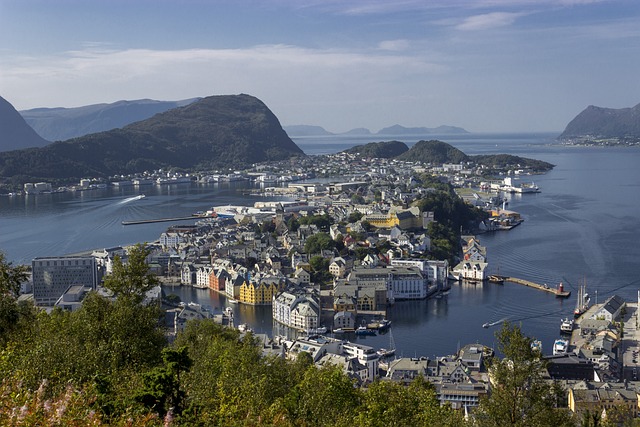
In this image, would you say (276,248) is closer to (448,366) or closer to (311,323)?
(311,323)

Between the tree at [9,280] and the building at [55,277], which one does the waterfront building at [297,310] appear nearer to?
the building at [55,277]

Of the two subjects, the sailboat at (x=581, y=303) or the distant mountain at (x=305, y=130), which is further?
the distant mountain at (x=305, y=130)

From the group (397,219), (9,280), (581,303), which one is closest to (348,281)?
(581,303)

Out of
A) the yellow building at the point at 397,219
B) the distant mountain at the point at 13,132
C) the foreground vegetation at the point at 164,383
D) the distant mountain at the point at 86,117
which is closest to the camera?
the foreground vegetation at the point at 164,383

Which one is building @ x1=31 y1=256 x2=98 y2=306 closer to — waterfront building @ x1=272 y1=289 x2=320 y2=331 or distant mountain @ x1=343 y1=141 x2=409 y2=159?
waterfront building @ x1=272 y1=289 x2=320 y2=331

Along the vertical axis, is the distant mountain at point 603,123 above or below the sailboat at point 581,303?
above

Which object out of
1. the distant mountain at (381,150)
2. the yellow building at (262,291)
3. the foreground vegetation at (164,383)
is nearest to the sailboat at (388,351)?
the yellow building at (262,291)

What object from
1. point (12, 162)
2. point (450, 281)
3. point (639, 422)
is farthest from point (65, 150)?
point (639, 422)

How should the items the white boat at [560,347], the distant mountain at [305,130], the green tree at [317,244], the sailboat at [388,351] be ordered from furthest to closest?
the distant mountain at [305,130], the green tree at [317,244], the sailboat at [388,351], the white boat at [560,347]
